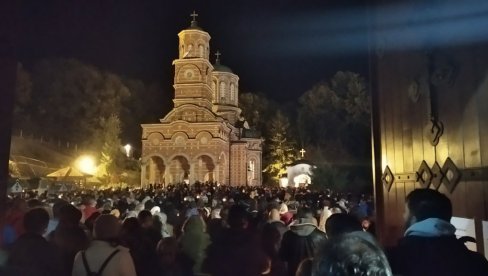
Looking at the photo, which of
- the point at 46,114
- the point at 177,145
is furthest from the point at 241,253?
the point at 46,114

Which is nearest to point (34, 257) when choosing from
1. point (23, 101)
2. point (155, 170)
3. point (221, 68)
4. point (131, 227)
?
point (131, 227)

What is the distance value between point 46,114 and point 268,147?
85.9 ft

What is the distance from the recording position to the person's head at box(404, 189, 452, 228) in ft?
8.46

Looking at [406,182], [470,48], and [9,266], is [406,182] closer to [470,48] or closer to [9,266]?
[470,48]

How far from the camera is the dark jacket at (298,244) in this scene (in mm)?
4512

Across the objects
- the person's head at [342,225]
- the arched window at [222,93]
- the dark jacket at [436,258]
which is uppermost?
→ the arched window at [222,93]

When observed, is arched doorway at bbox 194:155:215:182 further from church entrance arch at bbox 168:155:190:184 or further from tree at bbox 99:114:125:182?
tree at bbox 99:114:125:182

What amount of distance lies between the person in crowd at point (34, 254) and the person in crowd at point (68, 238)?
186mm

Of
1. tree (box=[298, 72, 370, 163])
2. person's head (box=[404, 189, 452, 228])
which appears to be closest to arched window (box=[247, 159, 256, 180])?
tree (box=[298, 72, 370, 163])

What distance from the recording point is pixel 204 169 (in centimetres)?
4138

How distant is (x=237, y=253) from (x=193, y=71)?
40757 mm

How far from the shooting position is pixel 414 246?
2.43 m

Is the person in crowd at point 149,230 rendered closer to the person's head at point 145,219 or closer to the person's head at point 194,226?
the person's head at point 145,219

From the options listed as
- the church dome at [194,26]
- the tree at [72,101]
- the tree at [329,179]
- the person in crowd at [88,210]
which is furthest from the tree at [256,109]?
the person in crowd at [88,210]
